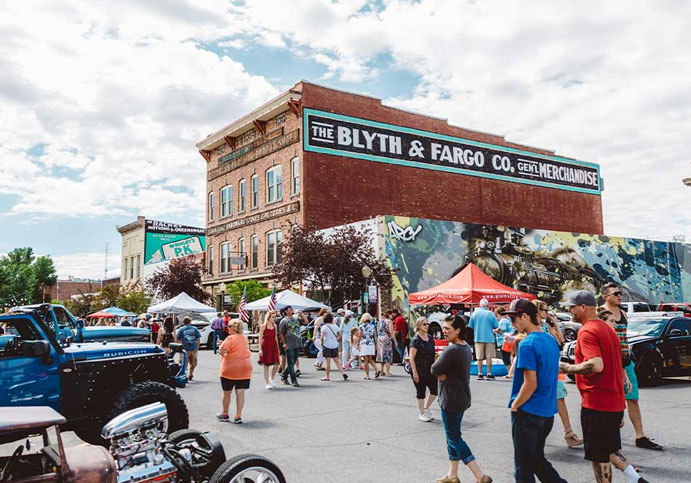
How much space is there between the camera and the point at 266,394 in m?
12.6

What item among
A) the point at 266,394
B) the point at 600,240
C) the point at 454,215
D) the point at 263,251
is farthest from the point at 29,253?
the point at 266,394

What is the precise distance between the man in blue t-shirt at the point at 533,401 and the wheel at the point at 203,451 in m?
2.30

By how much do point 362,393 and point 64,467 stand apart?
9.94m

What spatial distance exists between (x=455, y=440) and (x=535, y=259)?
86.7ft

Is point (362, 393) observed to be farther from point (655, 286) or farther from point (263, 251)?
point (655, 286)

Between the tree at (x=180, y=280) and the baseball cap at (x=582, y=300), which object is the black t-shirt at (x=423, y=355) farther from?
the tree at (x=180, y=280)

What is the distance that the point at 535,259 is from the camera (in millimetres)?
30688

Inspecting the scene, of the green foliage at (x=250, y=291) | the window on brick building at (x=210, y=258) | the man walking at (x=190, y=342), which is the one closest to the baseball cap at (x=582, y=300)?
the man walking at (x=190, y=342)

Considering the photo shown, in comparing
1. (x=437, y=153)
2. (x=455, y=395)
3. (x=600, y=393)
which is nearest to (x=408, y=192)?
(x=437, y=153)

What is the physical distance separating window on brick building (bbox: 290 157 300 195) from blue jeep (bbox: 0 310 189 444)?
2500cm

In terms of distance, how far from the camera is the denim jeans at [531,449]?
4.55 m

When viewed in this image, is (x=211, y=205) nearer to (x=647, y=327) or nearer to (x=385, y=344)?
(x=385, y=344)

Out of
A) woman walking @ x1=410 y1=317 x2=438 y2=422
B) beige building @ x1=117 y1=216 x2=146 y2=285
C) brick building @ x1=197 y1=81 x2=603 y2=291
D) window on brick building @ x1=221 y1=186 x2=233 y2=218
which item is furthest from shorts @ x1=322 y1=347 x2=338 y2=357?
beige building @ x1=117 y1=216 x2=146 y2=285

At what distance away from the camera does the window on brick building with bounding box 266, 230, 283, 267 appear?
34.0 metres
